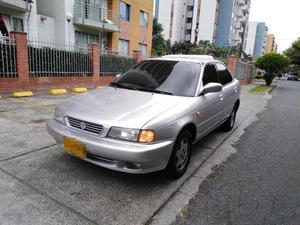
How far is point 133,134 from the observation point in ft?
8.87

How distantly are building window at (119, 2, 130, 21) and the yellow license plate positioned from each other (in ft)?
61.6

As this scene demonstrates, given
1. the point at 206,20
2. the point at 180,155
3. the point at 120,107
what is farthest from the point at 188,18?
the point at 120,107

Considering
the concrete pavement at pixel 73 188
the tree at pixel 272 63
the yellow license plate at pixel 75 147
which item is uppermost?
the tree at pixel 272 63

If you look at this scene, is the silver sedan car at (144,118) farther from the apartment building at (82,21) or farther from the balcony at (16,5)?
the apartment building at (82,21)

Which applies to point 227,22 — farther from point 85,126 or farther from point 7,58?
Result: point 85,126

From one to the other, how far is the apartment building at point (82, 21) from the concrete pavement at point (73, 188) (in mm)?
10940

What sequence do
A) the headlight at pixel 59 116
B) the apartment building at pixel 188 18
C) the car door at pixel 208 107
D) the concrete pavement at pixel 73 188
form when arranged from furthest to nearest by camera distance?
1. the apartment building at pixel 188 18
2. the car door at pixel 208 107
3. the headlight at pixel 59 116
4. the concrete pavement at pixel 73 188

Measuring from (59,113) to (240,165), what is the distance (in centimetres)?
295

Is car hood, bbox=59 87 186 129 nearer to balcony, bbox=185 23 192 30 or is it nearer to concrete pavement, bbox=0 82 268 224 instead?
concrete pavement, bbox=0 82 268 224

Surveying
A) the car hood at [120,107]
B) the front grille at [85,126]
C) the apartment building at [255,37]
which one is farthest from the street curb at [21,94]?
the apartment building at [255,37]

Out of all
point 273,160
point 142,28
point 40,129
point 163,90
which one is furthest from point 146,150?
point 142,28

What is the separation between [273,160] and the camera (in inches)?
169

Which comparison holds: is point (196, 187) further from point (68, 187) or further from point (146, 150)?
point (68, 187)

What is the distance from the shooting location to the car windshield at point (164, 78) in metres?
3.74
